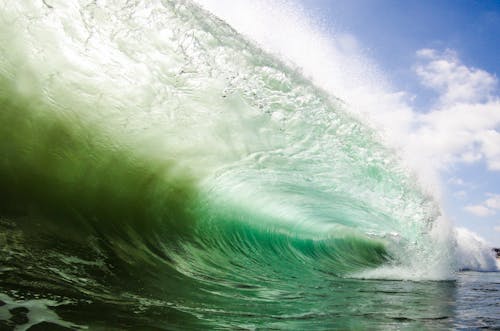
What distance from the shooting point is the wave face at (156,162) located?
262 cm

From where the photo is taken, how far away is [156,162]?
14.5 feet

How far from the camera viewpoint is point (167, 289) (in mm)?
2906

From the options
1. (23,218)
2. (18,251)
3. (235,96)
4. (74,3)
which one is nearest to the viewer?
(18,251)

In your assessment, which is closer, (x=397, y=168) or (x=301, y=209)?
(x=397, y=168)

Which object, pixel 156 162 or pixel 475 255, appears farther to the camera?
pixel 475 255

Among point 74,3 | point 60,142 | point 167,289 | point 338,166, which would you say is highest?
point 74,3

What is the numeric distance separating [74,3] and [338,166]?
3967mm

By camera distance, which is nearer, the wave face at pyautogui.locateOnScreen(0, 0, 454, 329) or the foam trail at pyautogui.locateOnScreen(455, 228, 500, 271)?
the wave face at pyautogui.locateOnScreen(0, 0, 454, 329)

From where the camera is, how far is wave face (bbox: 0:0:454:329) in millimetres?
2617

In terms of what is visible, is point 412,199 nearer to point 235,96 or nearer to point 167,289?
point 235,96

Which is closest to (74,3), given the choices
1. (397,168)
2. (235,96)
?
(235,96)

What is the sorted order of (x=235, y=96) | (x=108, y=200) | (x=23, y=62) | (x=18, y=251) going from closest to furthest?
(x=18, y=251) < (x=23, y=62) < (x=108, y=200) < (x=235, y=96)

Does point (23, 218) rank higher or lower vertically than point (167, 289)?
higher

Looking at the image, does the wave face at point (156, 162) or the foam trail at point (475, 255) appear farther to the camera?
the foam trail at point (475, 255)
